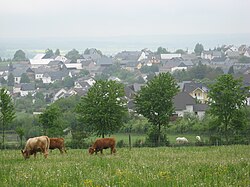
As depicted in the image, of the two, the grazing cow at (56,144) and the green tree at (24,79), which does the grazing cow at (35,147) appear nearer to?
the grazing cow at (56,144)

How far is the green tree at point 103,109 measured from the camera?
40.5 m

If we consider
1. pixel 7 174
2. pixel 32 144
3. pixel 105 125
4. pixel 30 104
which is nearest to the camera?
pixel 7 174

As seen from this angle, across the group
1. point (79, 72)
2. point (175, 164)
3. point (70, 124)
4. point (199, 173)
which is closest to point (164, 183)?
point (199, 173)

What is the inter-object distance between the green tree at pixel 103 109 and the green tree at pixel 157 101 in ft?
6.37

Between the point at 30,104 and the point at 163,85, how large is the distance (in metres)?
65.4

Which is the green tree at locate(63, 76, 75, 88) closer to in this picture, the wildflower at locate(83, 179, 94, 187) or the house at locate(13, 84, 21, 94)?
the house at locate(13, 84, 21, 94)

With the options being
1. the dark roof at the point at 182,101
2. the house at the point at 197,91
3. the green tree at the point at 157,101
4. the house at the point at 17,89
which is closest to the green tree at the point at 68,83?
the house at the point at 17,89

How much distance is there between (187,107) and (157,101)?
37393 mm

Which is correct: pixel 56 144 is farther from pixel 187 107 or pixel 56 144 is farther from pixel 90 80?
pixel 90 80

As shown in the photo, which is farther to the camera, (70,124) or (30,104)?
(30,104)

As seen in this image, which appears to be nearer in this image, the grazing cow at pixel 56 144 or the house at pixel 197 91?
the grazing cow at pixel 56 144

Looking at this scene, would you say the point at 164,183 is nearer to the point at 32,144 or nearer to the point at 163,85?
the point at 32,144

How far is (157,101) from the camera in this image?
42.2m

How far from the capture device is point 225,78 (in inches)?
1624
